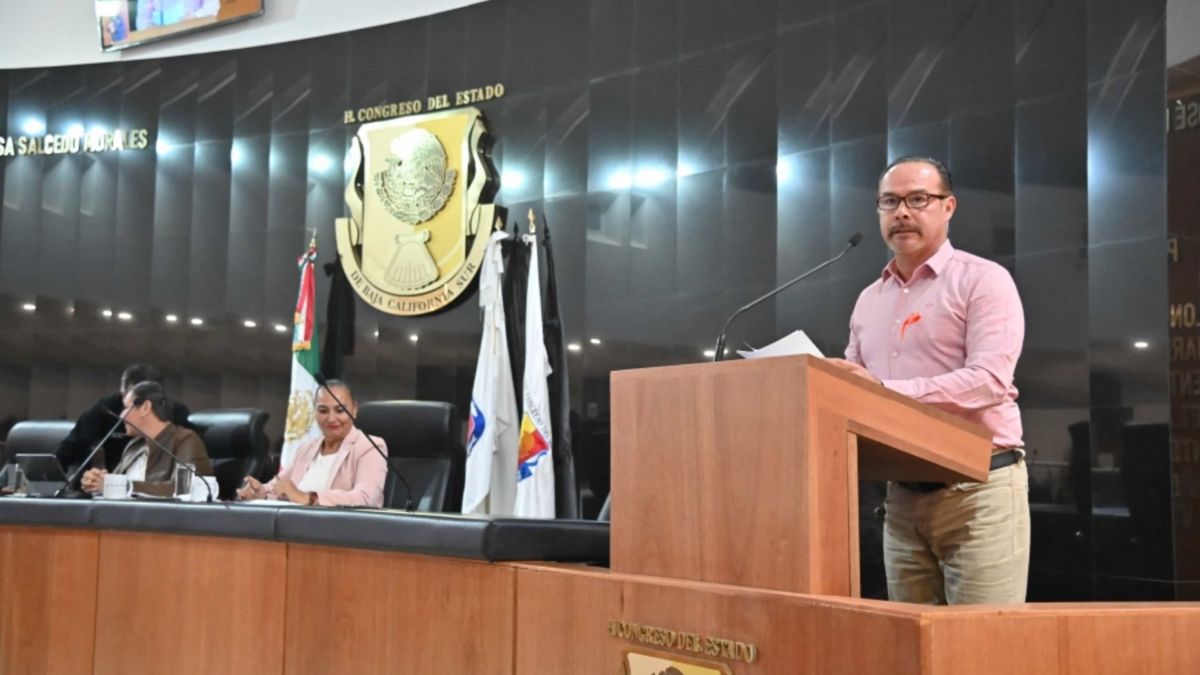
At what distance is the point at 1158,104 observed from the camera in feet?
11.0

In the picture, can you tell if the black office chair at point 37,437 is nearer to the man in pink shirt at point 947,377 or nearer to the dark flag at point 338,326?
the dark flag at point 338,326

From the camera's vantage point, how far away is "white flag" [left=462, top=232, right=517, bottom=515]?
517 cm

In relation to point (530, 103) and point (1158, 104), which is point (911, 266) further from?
point (530, 103)

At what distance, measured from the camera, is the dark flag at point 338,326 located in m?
5.94

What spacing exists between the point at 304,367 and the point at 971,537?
4429 mm

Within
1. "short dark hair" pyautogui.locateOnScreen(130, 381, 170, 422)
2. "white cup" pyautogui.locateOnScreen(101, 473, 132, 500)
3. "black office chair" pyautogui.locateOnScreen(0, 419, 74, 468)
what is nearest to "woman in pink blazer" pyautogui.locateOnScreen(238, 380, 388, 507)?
"white cup" pyautogui.locateOnScreen(101, 473, 132, 500)

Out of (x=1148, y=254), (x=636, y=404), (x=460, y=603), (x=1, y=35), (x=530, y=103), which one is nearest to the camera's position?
(x=636, y=404)

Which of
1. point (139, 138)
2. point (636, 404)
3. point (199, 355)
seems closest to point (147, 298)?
point (199, 355)

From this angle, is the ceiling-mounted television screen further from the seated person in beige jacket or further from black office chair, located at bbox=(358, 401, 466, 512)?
black office chair, located at bbox=(358, 401, 466, 512)

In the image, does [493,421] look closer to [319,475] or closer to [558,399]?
[558,399]

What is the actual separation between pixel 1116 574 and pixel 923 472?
1.82 meters

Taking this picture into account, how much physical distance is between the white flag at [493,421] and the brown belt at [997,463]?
10.6 ft

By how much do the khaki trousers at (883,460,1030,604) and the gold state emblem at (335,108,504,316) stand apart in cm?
367

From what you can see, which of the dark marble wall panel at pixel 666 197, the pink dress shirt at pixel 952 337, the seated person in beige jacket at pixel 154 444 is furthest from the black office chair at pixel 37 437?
the pink dress shirt at pixel 952 337
